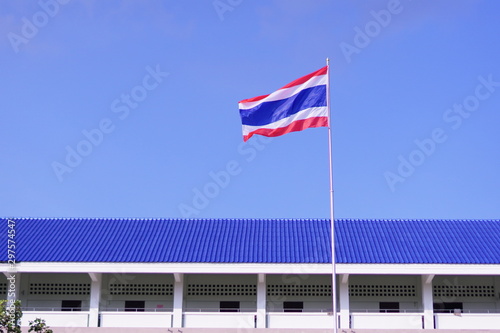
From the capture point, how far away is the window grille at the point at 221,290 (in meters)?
29.3

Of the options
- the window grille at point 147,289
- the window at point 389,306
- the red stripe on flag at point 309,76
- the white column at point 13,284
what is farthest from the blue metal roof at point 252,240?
the red stripe on flag at point 309,76

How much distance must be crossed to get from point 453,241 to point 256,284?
7515mm

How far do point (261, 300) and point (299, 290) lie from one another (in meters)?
Result: 2.05

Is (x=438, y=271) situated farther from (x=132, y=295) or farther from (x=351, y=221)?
(x=132, y=295)

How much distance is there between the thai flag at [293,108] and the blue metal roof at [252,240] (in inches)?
290

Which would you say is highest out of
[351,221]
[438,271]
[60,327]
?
[351,221]

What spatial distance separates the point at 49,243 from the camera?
96.8 ft

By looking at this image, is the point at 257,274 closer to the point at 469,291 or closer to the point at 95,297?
the point at 95,297

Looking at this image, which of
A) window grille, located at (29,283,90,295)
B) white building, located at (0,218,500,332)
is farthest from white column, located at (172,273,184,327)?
window grille, located at (29,283,90,295)

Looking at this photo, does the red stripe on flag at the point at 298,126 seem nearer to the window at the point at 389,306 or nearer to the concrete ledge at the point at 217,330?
the concrete ledge at the point at 217,330

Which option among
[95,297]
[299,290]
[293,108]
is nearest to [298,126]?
[293,108]

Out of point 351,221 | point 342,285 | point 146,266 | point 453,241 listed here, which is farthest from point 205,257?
point 453,241

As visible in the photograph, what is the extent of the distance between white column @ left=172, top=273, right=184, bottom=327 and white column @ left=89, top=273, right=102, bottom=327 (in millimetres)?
2677

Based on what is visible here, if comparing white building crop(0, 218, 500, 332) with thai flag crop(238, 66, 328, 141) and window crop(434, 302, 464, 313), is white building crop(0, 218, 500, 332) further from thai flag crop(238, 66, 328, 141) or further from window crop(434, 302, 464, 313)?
thai flag crop(238, 66, 328, 141)
